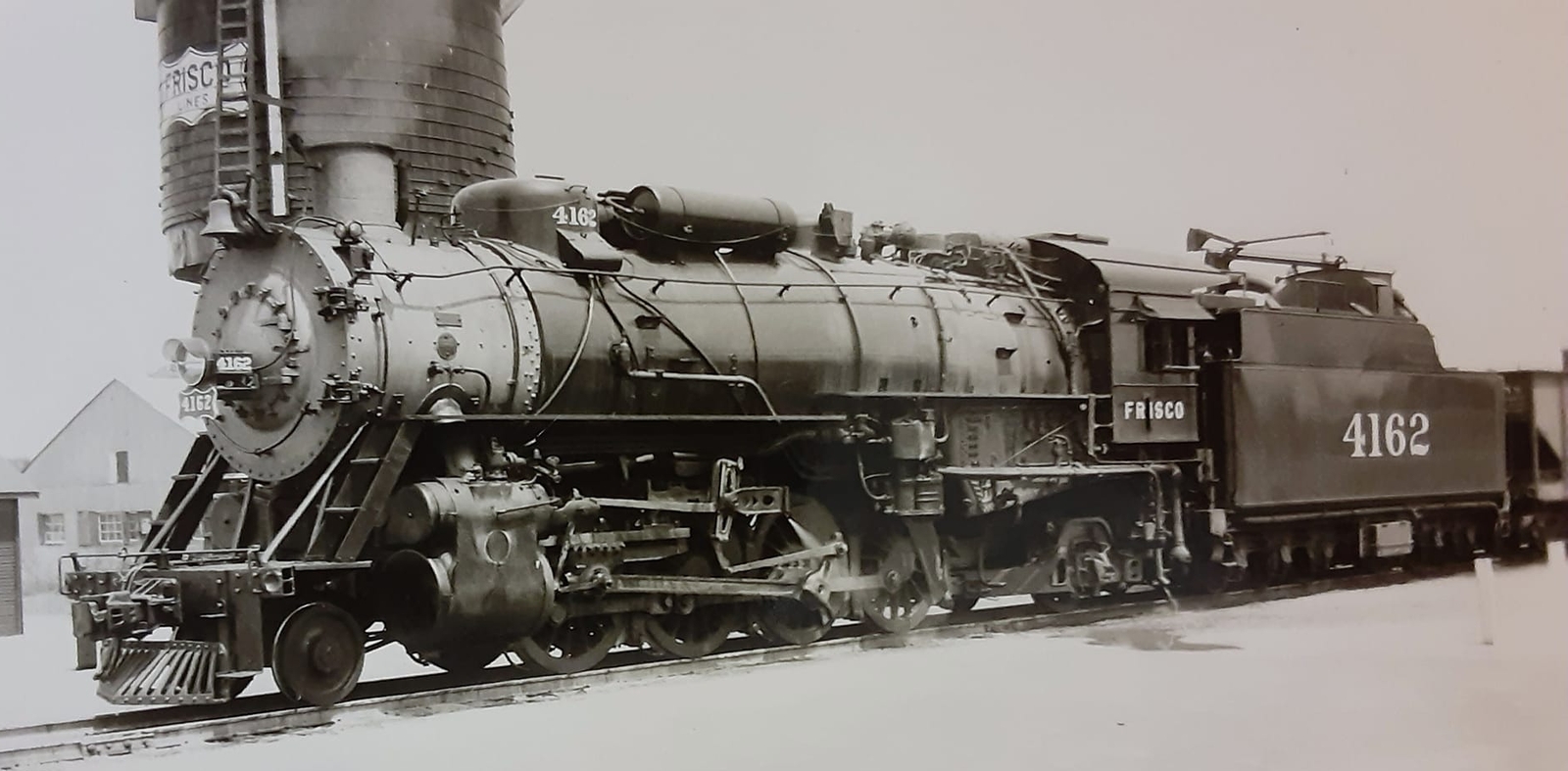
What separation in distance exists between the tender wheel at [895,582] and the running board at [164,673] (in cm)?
392

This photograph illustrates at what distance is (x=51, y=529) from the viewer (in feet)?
19.1

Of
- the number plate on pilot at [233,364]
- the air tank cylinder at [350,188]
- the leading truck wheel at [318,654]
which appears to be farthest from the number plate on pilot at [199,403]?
the air tank cylinder at [350,188]

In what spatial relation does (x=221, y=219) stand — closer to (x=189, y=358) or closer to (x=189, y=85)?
(x=189, y=358)

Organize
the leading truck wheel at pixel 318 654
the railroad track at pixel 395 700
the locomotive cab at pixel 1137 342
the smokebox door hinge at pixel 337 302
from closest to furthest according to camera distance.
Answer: the railroad track at pixel 395 700 → the leading truck wheel at pixel 318 654 → the smokebox door hinge at pixel 337 302 → the locomotive cab at pixel 1137 342

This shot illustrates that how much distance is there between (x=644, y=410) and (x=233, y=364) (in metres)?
2.12

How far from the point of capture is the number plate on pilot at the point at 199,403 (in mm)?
6441

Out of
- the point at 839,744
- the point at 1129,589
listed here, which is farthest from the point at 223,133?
the point at 1129,589

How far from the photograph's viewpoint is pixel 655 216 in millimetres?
7379

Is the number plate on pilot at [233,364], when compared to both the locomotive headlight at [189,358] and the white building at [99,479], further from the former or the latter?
the white building at [99,479]

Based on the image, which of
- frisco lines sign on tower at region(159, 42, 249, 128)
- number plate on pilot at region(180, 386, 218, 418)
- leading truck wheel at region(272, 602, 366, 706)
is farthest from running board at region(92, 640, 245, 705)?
frisco lines sign on tower at region(159, 42, 249, 128)

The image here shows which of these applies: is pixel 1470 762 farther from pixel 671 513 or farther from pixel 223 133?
pixel 223 133

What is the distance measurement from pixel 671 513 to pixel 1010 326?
Answer: 10.4ft

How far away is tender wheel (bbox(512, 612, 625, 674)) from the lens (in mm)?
6723

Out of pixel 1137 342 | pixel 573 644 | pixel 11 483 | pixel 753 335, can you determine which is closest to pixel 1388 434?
pixel 1137 342
